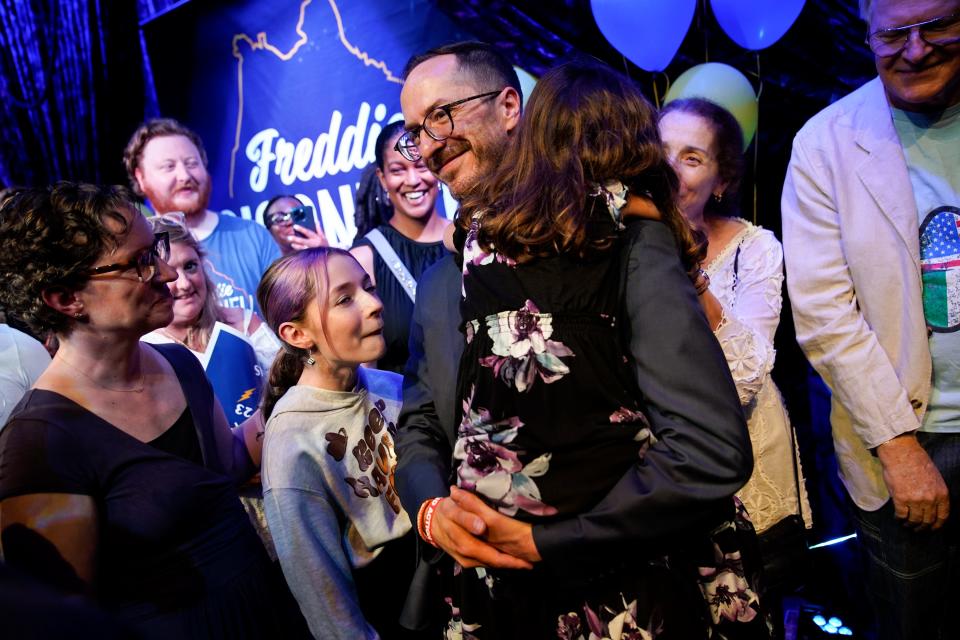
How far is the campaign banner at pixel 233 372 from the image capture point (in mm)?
2598

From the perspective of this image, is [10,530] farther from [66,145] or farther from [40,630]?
[66,145]

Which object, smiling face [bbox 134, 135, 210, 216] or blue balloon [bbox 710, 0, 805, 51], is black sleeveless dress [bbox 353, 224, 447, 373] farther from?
blue balloon [bbox 710, 0, 805, 51]

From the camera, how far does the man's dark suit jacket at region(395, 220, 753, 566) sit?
111 cm

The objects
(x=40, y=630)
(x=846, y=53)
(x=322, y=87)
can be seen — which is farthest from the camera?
(x=322, y=87)

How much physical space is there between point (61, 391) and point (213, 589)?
593mm

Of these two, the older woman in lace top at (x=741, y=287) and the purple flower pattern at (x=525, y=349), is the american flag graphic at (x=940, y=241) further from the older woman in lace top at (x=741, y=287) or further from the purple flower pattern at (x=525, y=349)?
the purple flower pattern at (x=525, y=349)

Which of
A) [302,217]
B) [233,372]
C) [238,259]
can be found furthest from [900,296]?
[302,217]

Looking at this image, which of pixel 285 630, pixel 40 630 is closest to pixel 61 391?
pixel 285 630

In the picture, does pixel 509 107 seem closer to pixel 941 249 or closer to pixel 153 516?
pixel 941 249

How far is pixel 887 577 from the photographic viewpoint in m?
1.89

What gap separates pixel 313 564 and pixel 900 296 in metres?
1.66

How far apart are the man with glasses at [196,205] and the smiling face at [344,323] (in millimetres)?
1646

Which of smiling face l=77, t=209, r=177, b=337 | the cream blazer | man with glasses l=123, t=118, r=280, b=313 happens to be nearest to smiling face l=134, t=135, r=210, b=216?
man with glasses l=123, t=118, r=280, b=313

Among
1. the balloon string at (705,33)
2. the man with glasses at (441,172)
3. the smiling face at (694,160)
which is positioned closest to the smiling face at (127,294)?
the man with glasses at (441,172)
